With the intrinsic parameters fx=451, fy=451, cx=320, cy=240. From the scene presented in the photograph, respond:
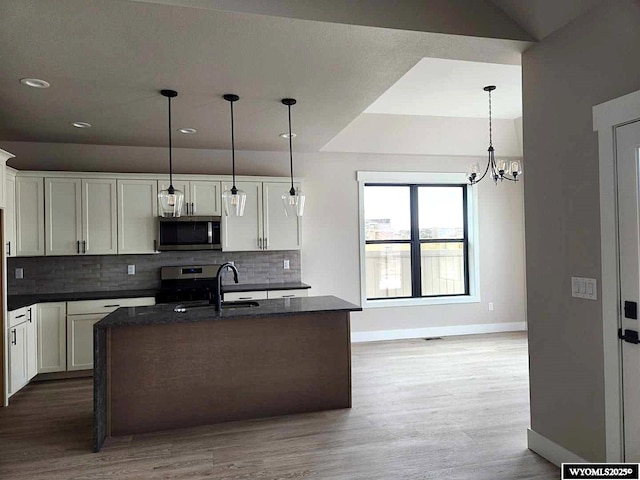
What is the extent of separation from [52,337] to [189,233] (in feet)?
5.76

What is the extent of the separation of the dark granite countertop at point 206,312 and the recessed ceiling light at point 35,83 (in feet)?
5.73

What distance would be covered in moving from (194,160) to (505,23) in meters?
3.98

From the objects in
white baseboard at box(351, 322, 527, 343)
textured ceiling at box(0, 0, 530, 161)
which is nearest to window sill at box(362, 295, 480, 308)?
white baseboard at box(351, 322, 527, 343)

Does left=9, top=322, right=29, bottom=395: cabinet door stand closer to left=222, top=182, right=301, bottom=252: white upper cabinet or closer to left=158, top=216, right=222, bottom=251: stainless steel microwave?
left=158, top=216, right=222, bottom=251: stainless steel microwave

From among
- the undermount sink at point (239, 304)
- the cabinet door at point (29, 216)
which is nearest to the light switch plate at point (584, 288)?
the undermount sink at point (239, 304)

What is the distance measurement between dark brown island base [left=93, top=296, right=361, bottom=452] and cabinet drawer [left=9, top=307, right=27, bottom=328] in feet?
4.30

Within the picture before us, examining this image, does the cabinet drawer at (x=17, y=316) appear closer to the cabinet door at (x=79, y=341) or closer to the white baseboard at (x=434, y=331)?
the cabinet door at (x=79, y=341)

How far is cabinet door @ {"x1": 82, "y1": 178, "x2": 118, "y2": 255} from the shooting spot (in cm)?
501

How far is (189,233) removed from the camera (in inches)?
208

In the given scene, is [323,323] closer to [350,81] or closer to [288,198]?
[288,198]

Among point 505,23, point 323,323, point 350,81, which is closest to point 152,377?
point 323,323

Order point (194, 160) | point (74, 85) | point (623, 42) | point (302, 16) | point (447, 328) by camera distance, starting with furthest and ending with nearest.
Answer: point (447, 328) → point (194, 160) → point (74, 85) → point (302, 16) → point (623, 42)

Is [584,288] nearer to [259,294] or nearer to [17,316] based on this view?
[259,294]

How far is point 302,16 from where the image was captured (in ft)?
7.84
